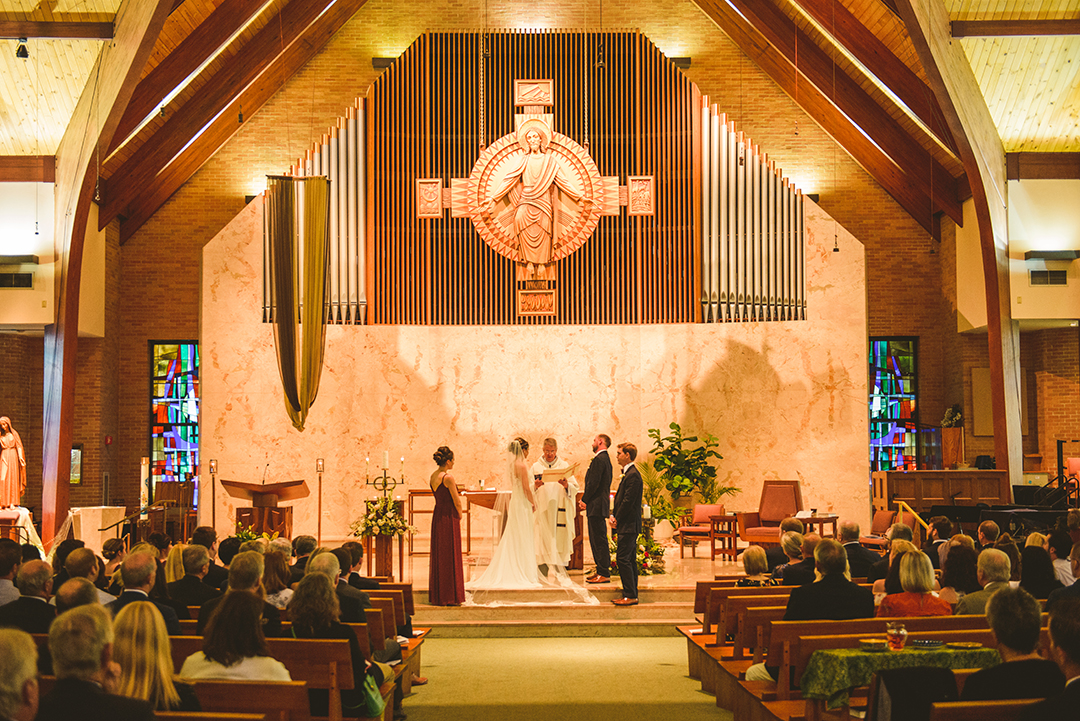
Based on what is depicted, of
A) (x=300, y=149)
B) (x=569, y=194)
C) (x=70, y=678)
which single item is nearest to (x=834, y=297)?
(x=569, y=194)

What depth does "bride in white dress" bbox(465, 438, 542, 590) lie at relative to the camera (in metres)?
8.80

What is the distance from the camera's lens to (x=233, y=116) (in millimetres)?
13875

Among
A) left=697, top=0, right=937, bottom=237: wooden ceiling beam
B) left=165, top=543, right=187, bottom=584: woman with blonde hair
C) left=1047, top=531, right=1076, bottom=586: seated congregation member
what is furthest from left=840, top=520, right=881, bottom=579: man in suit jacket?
left=697, top=0, right=937, bottom=237: wooden ceiling beam

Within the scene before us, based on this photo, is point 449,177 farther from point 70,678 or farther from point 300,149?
point 70,678

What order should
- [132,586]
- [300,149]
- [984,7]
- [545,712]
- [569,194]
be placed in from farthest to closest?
[300,149]
[569,194]
[984,7]
[545,712]
[132,586]

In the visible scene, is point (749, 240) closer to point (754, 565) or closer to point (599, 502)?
point (599, 502)

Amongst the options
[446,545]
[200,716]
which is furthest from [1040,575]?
[446,545]

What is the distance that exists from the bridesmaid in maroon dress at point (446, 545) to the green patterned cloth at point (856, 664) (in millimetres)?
4760

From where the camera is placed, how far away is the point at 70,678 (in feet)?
8.02

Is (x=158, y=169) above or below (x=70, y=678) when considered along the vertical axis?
above

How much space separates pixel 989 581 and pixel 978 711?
2.09 m

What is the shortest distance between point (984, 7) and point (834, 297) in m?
3.74

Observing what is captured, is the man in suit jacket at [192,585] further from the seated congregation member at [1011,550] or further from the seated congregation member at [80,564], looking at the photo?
the seated congregation member at [1011,550]

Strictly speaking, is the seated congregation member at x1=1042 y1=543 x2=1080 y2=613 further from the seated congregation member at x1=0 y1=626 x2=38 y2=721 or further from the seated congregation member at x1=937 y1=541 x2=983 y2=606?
the seated congregation member at x1=0 y1=626 x2=38 y2=721
